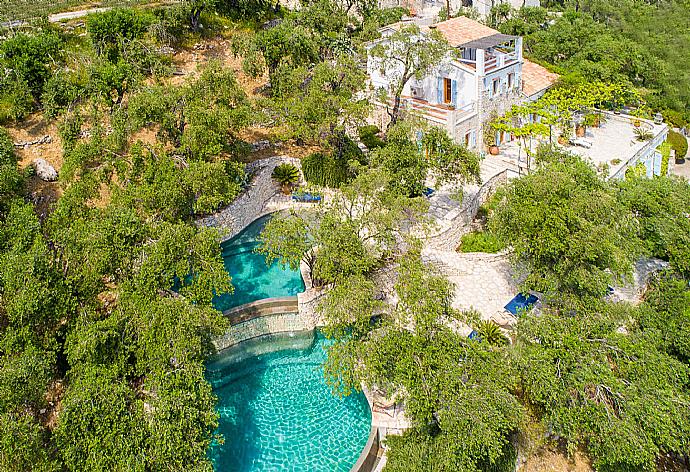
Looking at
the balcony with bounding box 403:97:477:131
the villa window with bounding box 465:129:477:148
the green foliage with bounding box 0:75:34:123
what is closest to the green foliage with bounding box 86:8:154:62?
the green foliage with bounding box 0:75:34:123

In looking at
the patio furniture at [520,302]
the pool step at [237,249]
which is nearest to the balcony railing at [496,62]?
the patio furniture at [520,302]

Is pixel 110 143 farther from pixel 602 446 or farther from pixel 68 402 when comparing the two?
pixel 602 446

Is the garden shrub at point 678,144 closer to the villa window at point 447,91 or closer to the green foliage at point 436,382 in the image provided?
the villa window at point 447,91

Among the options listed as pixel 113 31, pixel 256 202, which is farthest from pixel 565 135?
pixel 113 31

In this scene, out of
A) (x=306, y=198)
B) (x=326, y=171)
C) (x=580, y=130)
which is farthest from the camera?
(x=580, y=130)

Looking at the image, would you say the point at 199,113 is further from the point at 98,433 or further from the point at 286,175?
the point at 98,433

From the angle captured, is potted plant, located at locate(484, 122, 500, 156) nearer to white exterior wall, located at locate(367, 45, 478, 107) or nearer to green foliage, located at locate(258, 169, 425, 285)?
white exterior wall, located at locate(367, 45, 478, 107)
